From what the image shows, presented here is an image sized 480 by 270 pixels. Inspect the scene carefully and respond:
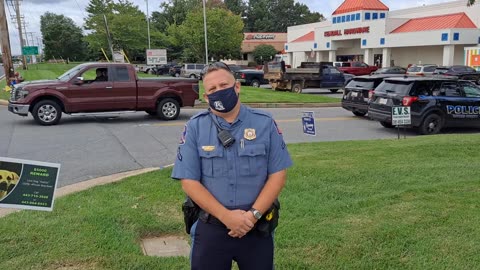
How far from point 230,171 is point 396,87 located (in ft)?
36.8

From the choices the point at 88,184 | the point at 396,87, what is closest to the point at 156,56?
the point at 396,87

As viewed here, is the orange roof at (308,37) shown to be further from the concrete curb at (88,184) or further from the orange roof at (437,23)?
the concrete curb at (88,184)

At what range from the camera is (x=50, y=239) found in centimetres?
425

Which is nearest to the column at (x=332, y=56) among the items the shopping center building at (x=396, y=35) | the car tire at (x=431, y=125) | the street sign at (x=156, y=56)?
the shopping center building at (x=396, y=35)

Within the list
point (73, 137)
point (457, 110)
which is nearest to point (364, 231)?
point (73, 137)

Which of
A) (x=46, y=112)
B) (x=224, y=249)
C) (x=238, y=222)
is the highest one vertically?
(x=238, y=222)

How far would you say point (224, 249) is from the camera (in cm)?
257

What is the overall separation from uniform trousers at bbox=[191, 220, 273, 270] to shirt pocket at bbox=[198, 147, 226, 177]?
29 centimetres

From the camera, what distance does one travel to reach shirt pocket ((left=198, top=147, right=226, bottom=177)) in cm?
254

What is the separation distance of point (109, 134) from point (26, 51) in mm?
44881

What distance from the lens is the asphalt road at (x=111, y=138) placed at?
27.5ft

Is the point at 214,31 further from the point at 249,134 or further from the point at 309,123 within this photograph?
the point at 249,134

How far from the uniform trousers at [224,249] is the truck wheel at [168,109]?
11811 mm

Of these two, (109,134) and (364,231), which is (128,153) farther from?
(364,231)
